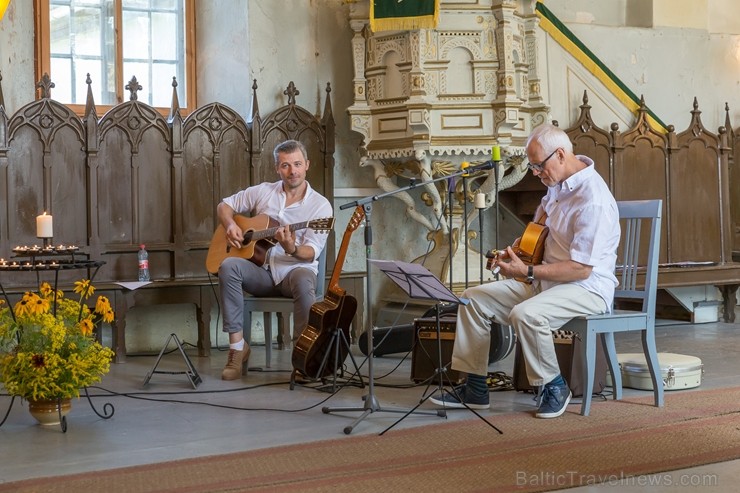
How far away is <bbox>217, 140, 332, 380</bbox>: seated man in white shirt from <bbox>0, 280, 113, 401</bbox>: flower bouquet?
55.2 inches

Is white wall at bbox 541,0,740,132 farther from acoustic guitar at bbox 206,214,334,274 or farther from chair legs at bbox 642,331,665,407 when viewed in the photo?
chair legs at bbox 642,331,665,407

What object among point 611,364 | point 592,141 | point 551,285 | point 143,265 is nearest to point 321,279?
point 143,265

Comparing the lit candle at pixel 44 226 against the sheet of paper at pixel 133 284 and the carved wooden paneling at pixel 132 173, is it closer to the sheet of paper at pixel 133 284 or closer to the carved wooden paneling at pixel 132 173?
the sheet of paper at pixel 133 284

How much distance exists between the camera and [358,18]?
25.6ft

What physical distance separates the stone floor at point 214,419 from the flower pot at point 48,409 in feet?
0.14

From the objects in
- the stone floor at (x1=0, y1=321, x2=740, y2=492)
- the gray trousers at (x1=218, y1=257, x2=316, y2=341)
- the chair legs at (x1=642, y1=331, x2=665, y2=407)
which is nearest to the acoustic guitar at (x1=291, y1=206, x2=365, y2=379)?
the stone floor at (x1=0, y1=321, x2=740, y2=492)

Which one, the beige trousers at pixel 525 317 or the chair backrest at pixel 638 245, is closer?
the beige trousers at pixel 525 317

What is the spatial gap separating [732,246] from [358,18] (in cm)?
463

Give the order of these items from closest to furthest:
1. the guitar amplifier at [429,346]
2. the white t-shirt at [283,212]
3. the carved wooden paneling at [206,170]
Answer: the guitar amplifier at [429,346] → the white t-shirt at [283,212] → the carved wooden paneling at [206,170]

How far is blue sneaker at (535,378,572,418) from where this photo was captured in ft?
15.2

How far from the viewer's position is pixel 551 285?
479 centimetres

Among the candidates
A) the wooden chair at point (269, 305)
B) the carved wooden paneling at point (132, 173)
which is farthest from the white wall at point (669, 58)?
the wooden chair at point (269, 305)

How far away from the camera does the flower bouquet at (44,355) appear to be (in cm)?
443

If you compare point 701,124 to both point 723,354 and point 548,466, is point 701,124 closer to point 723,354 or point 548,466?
point 723,354
